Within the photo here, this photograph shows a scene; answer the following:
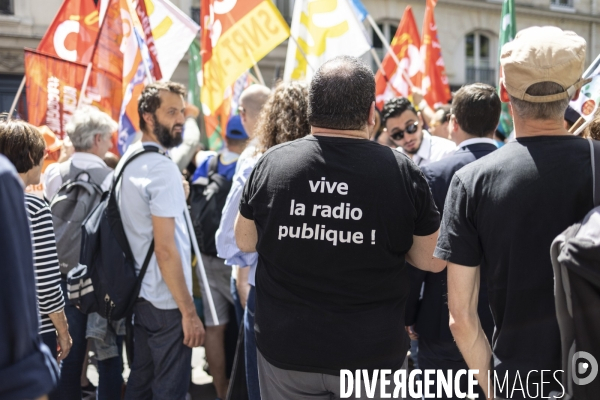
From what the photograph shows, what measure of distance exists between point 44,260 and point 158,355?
771 mm

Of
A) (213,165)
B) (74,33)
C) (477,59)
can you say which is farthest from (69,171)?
(477,59)

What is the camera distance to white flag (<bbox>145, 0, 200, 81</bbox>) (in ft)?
15.9

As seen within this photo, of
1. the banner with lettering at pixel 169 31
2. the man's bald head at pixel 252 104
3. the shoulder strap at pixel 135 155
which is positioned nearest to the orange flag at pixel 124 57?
the banner with lettering at pixel 169 31

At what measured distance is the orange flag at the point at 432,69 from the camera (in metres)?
7.13

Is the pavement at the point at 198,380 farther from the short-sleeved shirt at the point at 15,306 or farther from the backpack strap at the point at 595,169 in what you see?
the short-sleeved shirt at the point at 15,306

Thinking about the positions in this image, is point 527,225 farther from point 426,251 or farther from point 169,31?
point 169,31

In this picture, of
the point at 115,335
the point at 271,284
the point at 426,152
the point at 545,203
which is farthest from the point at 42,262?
the point at 426,152

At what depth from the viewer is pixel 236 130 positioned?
4.52 meters

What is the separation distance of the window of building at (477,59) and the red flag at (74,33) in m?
16.4

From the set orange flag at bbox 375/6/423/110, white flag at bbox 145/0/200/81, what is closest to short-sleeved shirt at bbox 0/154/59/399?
white flag at bbox 145/0/200/81

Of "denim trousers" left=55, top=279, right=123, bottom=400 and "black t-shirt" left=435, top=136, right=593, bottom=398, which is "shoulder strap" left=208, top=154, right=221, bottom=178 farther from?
"black t-shirt" left=435, top=136, right=593, bottom=398

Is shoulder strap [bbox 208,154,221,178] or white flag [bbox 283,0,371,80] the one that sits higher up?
white flag [bbox 283,0,371,80]

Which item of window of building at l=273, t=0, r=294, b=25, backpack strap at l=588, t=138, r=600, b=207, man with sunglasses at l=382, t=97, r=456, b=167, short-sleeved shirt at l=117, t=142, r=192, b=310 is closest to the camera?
backpack strap at l=588, t=138, r=600, b=207

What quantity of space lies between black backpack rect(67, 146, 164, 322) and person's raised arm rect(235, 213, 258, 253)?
0.93 meters
